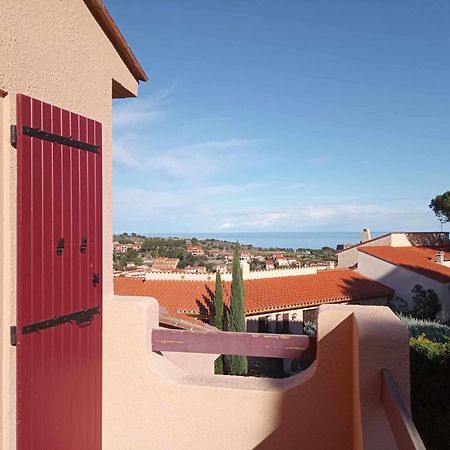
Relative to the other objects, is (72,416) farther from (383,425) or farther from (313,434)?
(383,425)

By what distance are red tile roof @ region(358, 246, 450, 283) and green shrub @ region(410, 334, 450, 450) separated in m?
12.9

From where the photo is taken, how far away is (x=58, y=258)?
2236 mm

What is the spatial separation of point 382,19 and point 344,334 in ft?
55.9

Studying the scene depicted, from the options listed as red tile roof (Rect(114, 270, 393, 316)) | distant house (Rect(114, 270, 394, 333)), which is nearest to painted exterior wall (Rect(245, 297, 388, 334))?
distant house (Rect(114, 270, 394, 333))

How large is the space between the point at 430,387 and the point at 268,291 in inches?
466

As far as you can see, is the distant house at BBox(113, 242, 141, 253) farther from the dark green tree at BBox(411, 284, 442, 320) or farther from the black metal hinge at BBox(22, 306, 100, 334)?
the black metal hinge at BBox(22, 306, 100, 334)

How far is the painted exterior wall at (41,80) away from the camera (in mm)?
1927

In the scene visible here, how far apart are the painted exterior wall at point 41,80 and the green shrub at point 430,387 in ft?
21.8

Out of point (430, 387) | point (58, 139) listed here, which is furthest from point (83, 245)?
point (430, 387)

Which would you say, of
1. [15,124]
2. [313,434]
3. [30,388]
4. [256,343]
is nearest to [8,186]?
[15,124]

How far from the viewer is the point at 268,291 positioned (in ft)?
63.2

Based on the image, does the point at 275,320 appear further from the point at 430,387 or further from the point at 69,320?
the point at 69,320

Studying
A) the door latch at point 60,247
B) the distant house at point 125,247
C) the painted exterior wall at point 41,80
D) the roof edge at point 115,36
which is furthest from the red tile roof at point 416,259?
the distant house at point 125,247

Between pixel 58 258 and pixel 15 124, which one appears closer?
pixel 15 124
